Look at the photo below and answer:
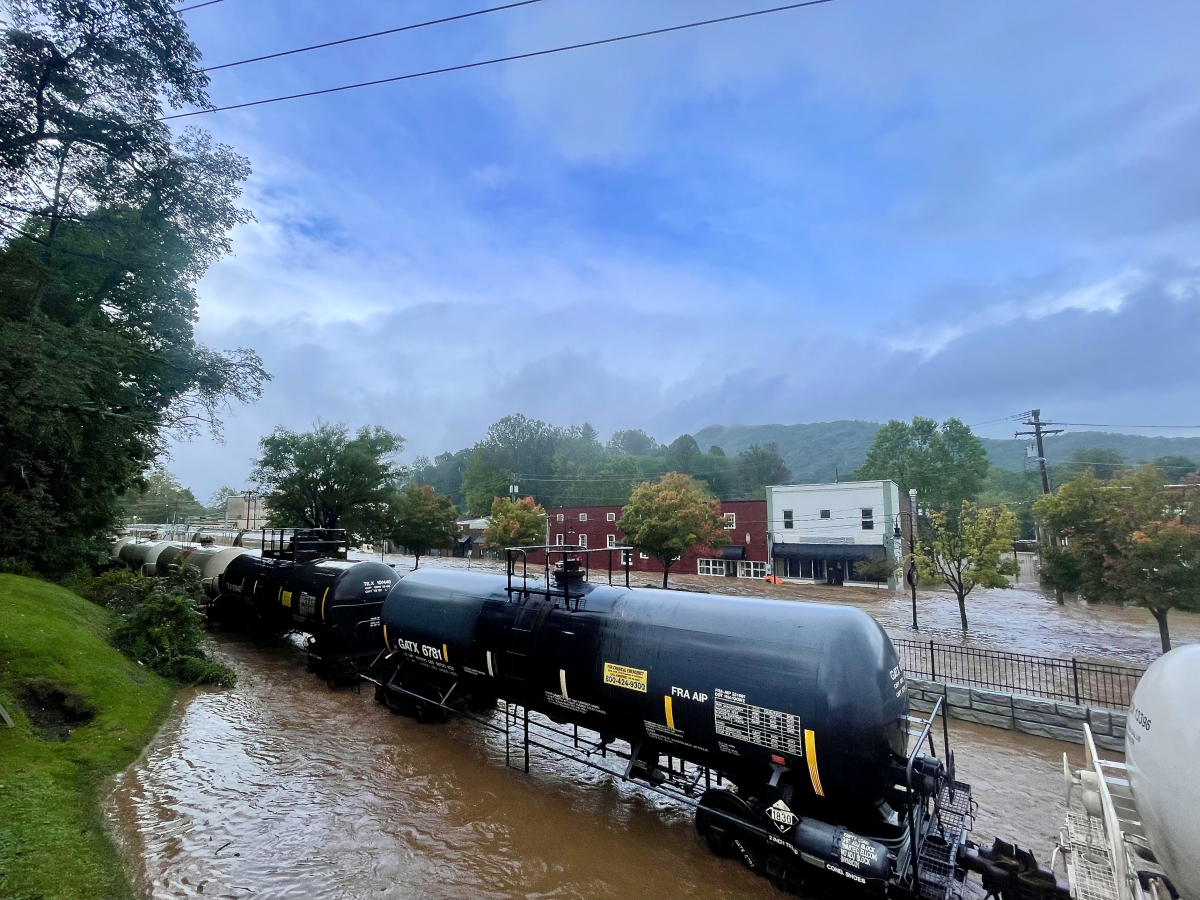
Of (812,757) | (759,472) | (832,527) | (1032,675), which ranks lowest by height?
(1032,675)

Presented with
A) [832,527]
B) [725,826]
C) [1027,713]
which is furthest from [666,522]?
[725,826]

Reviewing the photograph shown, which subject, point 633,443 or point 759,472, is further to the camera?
point 633,443

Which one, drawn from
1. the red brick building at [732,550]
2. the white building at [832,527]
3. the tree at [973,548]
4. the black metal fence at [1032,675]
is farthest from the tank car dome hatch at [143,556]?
the white building at [832,527]

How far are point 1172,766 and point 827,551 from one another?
42249 millimetres

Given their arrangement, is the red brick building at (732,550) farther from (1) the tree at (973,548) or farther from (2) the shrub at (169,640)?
(2) the shrub at (169,640)

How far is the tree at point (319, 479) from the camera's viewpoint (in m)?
Result: 37.7

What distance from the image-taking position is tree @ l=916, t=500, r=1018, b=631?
25.1 meters

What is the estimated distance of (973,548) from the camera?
990 inches

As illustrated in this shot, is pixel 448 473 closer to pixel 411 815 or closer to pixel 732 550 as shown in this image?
pixel 732 550

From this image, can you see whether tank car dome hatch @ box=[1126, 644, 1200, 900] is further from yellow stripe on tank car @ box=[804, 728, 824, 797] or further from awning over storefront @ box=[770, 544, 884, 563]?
awning over storefront @ box=[770, 544, 884, 563]

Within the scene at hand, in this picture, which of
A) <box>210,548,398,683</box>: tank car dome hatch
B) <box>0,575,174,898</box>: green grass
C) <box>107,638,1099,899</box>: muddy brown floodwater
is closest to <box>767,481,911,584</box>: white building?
<box>107,638,1099,899</box>: muddy brown floodwater

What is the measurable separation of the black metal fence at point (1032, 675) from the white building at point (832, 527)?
1043 inches

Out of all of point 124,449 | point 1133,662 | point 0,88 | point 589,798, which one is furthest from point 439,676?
point 1133,662

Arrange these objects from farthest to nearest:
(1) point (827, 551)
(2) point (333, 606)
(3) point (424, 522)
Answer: (3) point (424, 522) → (1) point (827, 551) → (2) point (333, 606)
